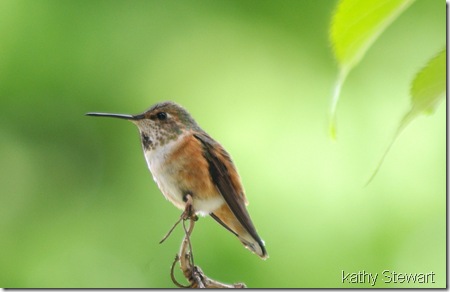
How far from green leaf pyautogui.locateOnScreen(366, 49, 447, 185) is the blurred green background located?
60.2 inches

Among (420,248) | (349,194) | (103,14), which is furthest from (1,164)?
(420,248)

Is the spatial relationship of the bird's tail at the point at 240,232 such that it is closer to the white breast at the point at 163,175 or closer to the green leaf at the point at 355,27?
the white breast at the point at 163,175

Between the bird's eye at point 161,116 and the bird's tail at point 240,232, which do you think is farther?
the bird's eye at point 161,116

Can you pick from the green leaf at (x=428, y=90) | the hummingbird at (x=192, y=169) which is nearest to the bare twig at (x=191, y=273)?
the green leaf at (x=428, y=90)

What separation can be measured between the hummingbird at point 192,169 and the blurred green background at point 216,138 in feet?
1.54

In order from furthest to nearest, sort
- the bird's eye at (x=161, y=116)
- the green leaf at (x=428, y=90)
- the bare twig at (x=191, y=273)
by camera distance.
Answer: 1. the bird's eye at (x=161, y=116)
2. the bare twig at (x=191, y=273)
3. the green leaf at (x=428, y=90)

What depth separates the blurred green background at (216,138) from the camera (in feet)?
8.30

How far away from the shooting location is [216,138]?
8.05 ft

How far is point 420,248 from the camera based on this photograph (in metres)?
2.59

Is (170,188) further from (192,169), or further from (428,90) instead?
(428,90)

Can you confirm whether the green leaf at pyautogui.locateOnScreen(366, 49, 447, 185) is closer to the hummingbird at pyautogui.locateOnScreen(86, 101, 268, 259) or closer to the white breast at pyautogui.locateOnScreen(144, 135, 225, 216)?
the hummingbird at pyautogui.locateOnScreen(86, 101, 268, 259)

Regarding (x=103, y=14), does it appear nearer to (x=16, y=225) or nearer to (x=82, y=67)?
(x=82, y=67)

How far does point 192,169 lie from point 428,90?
4.36 feet

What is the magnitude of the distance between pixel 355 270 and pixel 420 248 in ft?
1.36
